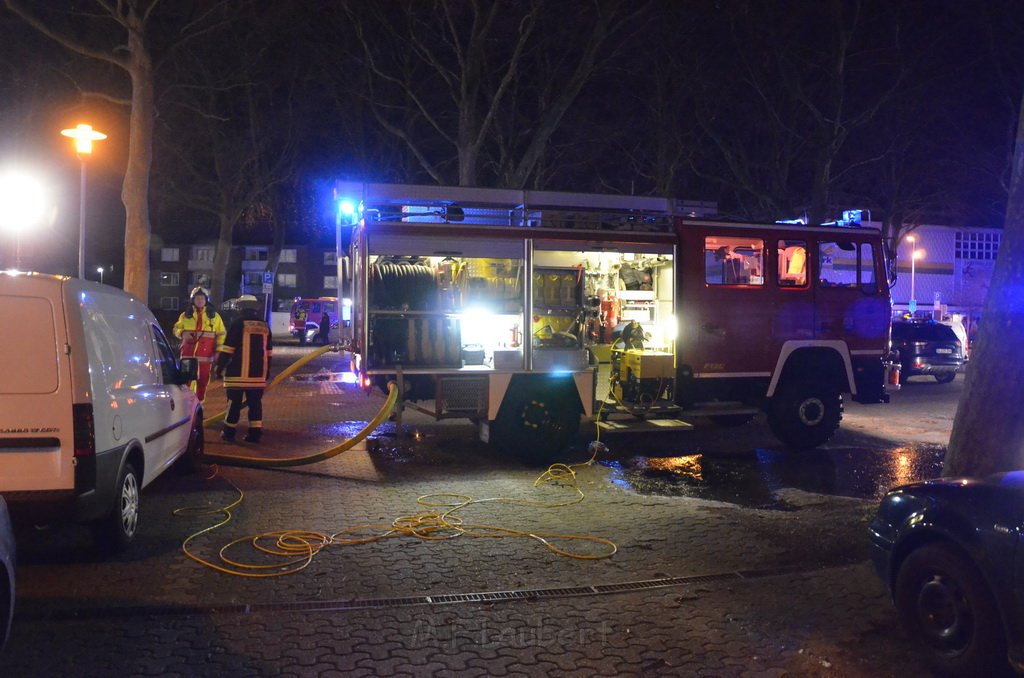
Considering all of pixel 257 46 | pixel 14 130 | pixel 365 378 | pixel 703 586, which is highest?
pixel 257 46

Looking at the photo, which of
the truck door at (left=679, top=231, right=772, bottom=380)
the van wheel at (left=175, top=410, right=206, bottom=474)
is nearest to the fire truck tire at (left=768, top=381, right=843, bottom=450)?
the truck door at (left=679, top=231, right=772, bottom=380)

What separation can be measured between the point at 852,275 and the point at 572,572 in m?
6.88

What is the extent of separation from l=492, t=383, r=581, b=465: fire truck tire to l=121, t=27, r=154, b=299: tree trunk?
10360 millimetres

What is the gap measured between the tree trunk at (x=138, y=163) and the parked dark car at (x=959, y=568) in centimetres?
1537

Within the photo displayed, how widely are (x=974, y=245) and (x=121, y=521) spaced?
51665mm

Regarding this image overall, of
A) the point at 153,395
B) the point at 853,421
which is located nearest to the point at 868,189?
the point at 853,421

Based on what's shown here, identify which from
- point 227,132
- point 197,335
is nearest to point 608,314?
point 197,335

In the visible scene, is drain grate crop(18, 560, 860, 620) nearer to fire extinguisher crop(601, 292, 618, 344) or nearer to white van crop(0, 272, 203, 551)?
white van crop(0, 272, 203, 551)

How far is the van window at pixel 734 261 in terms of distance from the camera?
9969 millimetres

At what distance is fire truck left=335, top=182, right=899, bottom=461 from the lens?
9023 mm

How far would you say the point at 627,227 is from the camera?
9.77 meters

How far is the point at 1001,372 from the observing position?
5.35m

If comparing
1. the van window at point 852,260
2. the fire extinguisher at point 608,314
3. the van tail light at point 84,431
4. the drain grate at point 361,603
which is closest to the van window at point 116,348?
the van tail light at point 84,431

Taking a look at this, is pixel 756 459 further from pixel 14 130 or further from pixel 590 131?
pixel 14 130
